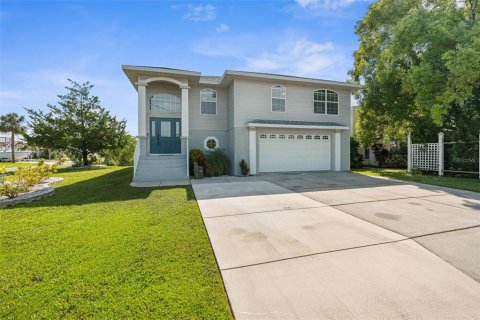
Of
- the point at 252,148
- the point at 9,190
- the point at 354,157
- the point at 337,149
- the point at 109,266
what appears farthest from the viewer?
the point at 354,157

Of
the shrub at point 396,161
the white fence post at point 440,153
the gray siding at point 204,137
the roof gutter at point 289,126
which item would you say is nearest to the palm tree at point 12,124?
the gray siding at point 204,137

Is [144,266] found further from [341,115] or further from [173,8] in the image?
[341,115]

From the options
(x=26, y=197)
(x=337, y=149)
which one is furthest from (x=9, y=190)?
(x=337, y=149)

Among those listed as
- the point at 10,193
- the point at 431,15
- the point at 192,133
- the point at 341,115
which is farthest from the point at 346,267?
the point at 431,15

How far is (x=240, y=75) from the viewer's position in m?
11.6

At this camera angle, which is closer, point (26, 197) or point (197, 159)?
point (26, 197)

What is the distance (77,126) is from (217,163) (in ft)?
48.5

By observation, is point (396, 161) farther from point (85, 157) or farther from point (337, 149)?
point (85, 157)

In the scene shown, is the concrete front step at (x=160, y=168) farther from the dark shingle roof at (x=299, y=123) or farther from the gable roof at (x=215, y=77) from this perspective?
the dark shingle roof at (x=299, y=123)

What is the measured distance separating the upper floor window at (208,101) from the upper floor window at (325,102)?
19.4 feet

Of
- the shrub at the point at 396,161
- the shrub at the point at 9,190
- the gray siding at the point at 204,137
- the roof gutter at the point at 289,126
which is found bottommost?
the shrub at the point at 9,190

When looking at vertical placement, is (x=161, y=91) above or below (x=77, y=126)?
above

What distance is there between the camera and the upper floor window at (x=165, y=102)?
12664mm

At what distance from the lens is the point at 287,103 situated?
42.6ft
